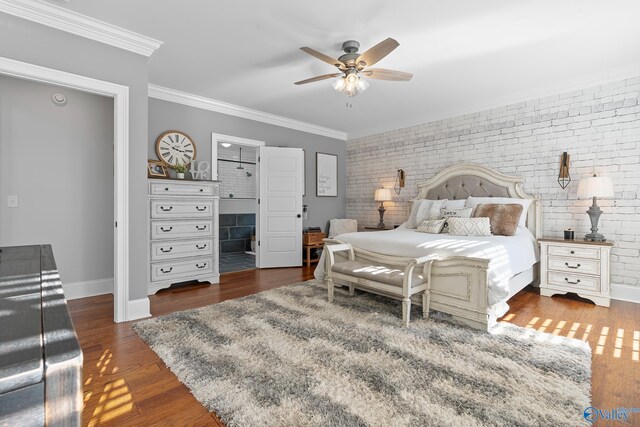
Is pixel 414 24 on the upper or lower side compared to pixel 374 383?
upper

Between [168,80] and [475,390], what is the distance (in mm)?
4505

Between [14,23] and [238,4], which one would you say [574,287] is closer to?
[238,4]

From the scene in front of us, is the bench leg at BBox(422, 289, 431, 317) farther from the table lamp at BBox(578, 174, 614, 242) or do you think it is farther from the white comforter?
the table lamp at BBox(578, 174, 614, 242)

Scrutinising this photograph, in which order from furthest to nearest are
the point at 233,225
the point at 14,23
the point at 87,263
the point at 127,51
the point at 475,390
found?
the point at 233,225
the point at 87,263
the point at 127,51
the point at 14,23
the point at 475,390

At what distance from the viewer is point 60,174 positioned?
345cm

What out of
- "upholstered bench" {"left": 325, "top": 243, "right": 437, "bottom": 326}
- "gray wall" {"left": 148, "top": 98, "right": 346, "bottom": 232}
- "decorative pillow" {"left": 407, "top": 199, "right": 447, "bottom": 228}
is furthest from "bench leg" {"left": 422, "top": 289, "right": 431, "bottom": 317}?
"gray wall" {"left": 148, "top": 98, "right": 346, "bottom": 232}

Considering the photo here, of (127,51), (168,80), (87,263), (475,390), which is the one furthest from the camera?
(168,80)

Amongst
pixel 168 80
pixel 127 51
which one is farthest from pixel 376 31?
pixel 168 80

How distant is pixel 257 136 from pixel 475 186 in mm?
3647

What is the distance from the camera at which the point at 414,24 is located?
265cm

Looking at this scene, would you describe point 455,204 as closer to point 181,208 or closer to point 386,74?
point 386,74

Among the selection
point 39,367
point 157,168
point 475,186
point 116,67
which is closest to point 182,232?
point 157,168

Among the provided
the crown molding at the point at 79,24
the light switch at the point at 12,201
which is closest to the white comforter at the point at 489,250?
the crown molding at the point at 79,24

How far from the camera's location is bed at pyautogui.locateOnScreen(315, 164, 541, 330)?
2.60m
